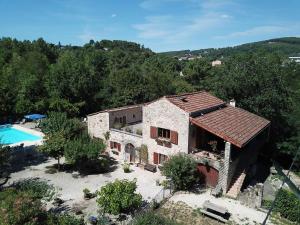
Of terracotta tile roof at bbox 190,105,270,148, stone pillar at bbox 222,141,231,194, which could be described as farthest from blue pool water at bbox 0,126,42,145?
stone pillar at bbox 222,141,231,194

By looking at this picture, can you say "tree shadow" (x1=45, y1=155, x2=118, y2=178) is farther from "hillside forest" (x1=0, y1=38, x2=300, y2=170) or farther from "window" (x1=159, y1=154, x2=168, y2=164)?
"hillside forest" (x1=0, y1=38, x2=300, y2=170)

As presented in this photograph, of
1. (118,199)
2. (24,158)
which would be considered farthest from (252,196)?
(24,158)

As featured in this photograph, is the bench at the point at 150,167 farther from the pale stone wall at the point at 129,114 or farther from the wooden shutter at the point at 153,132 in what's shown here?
the pale stone wall at the point at 129,114

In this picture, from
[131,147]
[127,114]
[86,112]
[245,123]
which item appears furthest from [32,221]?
[86,112]

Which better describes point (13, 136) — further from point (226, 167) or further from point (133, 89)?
point (226, 167)

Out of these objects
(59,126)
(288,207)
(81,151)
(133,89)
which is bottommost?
(288,207)
